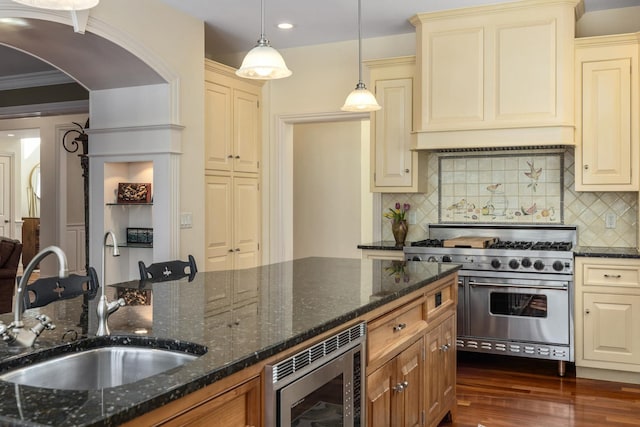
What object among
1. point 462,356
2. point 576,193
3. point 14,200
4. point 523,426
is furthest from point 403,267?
point 14,200

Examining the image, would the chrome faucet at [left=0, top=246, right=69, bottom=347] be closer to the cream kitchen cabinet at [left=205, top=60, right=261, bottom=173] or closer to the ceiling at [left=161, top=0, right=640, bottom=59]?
the ceiling at [left=161, top=0, right=640, bottom=59]

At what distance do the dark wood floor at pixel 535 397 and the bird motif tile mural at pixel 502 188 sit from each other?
3.83 feet

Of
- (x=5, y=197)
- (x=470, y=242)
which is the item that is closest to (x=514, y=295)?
(x=470, y=242)

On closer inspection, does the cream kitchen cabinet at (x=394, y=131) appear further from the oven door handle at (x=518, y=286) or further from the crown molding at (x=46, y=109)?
the crown molding at (x=46, y=109)

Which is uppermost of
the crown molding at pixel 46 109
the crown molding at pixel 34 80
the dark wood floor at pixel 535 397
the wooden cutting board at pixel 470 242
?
the crown molding at pixel 34 80

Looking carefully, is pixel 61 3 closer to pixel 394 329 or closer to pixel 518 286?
pixel 394 329

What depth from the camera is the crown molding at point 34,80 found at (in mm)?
6715

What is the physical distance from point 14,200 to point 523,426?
35.3 ft

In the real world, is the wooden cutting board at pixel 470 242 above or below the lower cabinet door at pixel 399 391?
above

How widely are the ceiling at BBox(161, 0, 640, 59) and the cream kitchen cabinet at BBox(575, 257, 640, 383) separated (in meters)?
1.95

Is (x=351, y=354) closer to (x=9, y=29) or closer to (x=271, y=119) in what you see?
(x=9, y=29)

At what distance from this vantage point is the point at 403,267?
3314 millimetres

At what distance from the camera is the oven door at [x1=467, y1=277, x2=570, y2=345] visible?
14.1 ft

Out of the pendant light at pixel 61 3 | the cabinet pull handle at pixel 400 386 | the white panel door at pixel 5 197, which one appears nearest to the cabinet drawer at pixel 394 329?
the cabinet pull handle at pixel 400 386
